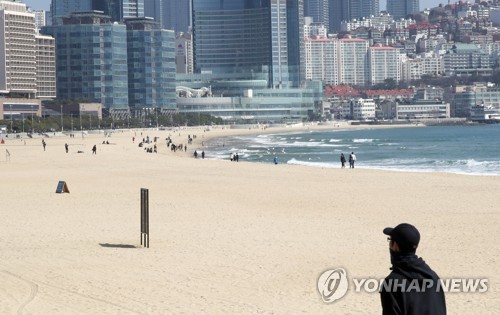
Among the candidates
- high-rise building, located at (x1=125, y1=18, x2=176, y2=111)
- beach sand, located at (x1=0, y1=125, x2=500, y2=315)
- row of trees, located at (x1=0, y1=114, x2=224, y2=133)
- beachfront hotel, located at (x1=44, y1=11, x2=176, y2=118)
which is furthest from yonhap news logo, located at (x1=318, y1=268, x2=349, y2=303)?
high-rise building, located at (x1=125, y1=18, x2=176, y2=111)

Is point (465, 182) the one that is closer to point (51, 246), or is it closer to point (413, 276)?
point (51, 246)

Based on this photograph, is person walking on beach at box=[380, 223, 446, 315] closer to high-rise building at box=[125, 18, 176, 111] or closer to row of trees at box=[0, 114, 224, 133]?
row of trees at box=[0, 114, 224, 133]

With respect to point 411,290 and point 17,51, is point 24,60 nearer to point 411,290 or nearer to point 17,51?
point 17,51

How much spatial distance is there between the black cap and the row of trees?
137025 millimetres

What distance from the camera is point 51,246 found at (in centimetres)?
2183

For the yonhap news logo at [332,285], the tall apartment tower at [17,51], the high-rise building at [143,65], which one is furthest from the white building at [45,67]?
the yonhap news logo at [332,285]

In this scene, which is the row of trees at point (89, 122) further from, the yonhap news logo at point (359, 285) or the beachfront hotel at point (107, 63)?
the yonhap news logo at point (359, 285)

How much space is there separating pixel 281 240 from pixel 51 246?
458 centimetres

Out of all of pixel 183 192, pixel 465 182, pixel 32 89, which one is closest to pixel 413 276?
pixel 183 192

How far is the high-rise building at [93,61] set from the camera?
18988 cm

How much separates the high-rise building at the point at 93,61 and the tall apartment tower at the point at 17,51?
815cm

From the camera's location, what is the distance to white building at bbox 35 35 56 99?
18688 centimetres

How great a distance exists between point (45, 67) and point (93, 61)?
26.3 ft

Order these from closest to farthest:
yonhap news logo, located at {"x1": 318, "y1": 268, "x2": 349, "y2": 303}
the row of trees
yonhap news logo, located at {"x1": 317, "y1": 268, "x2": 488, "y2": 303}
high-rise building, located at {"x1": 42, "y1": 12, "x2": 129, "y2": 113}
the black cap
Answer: the black cap < yonhap news logo, located at {"x1": 318, "y1": 268, "x2": 349, "y2": 303} < yonhap news logo, located at {"x1": 317, "y1": 268, "x2": 488, "y2": 303} < the row of trees < high-rise building, located at {"x1": 42, "y1": 12, "x2": 129, "y2": 113}
